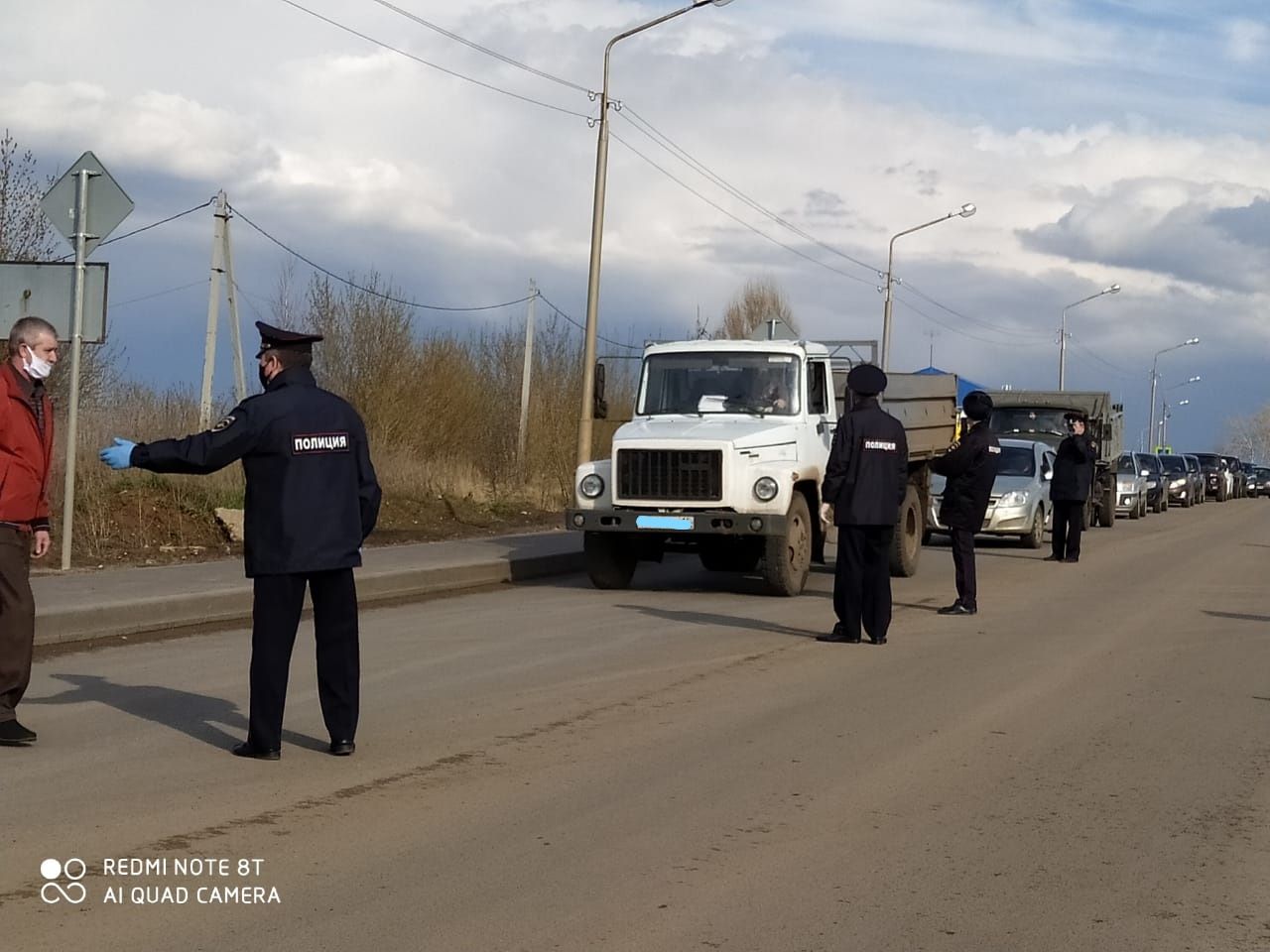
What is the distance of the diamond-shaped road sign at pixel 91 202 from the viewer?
14.6 m

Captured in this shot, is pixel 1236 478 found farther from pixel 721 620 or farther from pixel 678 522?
pixel 721 620

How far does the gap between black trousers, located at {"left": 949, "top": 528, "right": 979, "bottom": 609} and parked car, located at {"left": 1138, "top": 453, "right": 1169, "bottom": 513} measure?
3134 cm

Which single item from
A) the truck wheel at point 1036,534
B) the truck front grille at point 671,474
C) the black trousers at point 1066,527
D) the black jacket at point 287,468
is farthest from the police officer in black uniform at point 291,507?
the truck wheel at point 1036,534

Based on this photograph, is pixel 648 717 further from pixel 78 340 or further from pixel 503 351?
pixel 503 351

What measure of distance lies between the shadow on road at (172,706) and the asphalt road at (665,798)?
3 cm

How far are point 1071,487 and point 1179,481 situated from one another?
3478 cm

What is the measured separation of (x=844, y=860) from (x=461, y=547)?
14.3 m

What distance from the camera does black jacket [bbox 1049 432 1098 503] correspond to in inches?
862

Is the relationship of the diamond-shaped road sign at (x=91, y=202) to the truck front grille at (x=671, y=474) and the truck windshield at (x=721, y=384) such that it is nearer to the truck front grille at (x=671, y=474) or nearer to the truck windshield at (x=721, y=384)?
the truck front grille at (x=671, y=474)

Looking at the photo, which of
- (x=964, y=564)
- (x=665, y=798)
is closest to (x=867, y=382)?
(x=964, y=564)

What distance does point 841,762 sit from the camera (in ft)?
25.9

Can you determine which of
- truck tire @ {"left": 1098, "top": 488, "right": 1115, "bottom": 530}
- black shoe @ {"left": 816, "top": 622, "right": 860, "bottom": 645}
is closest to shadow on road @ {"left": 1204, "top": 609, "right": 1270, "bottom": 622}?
black shoe @ {"left": 816, "top": 622, "right": 860, "bottom": 645}

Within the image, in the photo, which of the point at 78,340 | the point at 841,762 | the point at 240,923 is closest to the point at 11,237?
the point at 78,340

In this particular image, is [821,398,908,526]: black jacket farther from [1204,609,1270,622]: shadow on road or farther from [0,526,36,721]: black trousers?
[0,526,36,721]: black trousers
